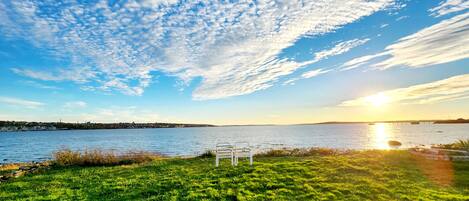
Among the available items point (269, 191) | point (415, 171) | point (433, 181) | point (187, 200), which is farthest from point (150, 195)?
point (415, 171)

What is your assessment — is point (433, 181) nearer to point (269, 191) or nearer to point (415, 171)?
point (415, 171)

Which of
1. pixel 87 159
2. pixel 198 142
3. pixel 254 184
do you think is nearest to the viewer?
pixel 254 184

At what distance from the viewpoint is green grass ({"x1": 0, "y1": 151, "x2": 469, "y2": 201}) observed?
877 centimetres

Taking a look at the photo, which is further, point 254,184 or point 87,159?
point 87,159

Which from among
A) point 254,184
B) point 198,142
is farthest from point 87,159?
point 198,142

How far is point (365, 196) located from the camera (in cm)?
858

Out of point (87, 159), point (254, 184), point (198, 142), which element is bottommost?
point (198, 142)

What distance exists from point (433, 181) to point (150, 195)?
9840mm

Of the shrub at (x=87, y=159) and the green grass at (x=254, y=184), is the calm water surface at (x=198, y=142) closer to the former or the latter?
the shrub at (x=87, y=159)

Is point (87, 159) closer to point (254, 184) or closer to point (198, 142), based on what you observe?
point (254, 184)

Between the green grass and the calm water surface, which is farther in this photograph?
the calm water surface

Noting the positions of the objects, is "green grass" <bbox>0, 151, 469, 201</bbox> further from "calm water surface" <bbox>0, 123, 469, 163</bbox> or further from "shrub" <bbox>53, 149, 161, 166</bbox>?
"calm water surface" <bbox>0, 123, 469, 163</bbox>

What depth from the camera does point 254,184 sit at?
991 cm

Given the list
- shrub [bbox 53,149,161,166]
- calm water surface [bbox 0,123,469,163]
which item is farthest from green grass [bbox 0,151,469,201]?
calm water surface [bbox 0,123,469,163]
